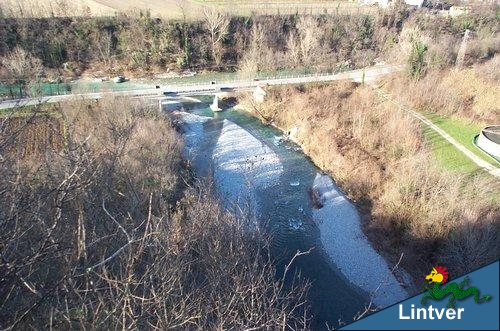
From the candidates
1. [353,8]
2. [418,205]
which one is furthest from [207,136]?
[353,8]

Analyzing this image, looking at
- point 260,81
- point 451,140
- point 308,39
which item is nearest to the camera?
point 451,140

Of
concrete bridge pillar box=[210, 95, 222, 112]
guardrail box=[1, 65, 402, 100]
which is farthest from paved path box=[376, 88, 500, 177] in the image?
concrete bridge pillar box=[210, 95, 222, 112]

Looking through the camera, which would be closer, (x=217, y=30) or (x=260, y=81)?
(x=260, y=81)

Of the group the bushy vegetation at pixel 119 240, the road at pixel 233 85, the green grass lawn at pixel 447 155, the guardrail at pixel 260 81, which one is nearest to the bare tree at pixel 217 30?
the guardrail at pixel 260 81

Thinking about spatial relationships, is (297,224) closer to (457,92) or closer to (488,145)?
(488,145)

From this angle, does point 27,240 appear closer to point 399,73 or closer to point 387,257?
point 387,257

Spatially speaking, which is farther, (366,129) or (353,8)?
(353,8)

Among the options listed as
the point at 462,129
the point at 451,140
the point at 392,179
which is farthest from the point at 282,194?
the point at 462,129

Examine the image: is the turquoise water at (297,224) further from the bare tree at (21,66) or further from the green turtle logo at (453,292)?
the bare tree at (21,66)
